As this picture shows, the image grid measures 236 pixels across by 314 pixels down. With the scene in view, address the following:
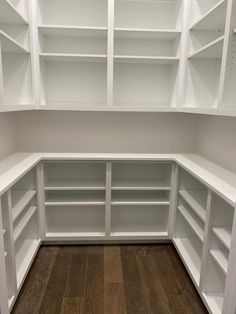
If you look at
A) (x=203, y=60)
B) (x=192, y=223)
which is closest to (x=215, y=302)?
(x=192, y=223)

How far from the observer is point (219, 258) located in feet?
4.90

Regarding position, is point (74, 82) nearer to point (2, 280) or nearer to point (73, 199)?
point (73, 199)

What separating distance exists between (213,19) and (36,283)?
8.28 feet

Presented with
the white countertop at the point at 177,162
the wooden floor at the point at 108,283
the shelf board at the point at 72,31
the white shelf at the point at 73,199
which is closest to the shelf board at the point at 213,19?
the shelf board at the point at 72,31

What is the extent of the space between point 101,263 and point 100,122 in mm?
1422

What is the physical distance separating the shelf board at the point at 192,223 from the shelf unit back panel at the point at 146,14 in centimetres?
180

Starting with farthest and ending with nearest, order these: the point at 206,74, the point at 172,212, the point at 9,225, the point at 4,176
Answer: the point at 172,212, the point at 206,74, the point at 4,176, the point at 9,225

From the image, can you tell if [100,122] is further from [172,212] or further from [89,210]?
[172,212]

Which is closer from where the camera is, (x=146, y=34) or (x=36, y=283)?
(x=36, y=283)

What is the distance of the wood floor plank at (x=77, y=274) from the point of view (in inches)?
70.0

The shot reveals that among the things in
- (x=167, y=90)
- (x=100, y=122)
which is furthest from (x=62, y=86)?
(x=167, y=90)

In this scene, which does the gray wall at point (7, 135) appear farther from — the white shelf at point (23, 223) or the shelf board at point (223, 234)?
the shelf board at point (223, 234)

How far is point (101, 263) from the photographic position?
6.96 feet

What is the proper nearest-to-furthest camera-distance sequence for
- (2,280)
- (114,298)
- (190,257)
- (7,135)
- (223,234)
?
(2,280), (223,234), (114,298), (190,257), (7,135)
